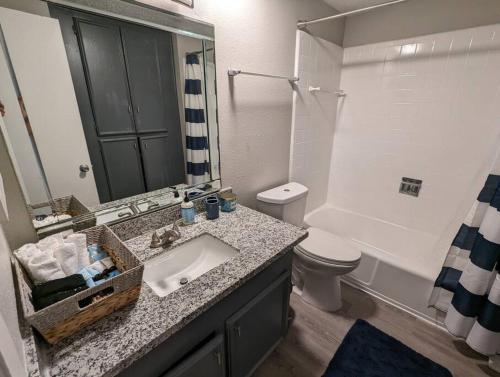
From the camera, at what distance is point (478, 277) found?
4.17ft

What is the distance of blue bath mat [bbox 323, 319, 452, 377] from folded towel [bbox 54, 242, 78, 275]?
4.54 feet

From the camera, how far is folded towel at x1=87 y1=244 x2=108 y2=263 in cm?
87

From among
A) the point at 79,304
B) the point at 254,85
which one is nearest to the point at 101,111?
the point at 79,304

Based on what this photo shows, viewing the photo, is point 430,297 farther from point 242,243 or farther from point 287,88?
point 287,88

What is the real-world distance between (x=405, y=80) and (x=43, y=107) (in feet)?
7.87

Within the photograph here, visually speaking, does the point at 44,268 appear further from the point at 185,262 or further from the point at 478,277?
the point at 478,277

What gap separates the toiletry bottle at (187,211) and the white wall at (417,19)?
210cm

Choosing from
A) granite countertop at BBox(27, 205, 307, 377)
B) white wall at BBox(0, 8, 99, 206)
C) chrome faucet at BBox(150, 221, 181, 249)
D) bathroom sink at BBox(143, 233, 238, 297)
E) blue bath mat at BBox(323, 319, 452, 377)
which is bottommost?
blue bath mat at BBox(323, 319, 452, 377)

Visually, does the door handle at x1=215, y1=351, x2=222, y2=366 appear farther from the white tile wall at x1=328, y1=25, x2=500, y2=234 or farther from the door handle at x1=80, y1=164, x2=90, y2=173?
the white tile wall at x1=328, y1=25, x2=500, y2=234

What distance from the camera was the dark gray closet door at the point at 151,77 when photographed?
1.00 metres

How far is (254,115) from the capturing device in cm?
Result: 153

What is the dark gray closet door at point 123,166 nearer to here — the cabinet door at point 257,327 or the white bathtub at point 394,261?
the cabinet door at point 257,327

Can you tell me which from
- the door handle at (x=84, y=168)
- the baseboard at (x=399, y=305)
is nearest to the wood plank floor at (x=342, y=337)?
the baseboard at (x=399, y=305)

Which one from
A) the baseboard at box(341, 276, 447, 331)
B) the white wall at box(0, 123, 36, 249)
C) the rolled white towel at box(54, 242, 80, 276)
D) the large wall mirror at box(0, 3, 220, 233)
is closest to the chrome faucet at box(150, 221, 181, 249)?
the large wall mirror at box(0, 3, 220, 233)
